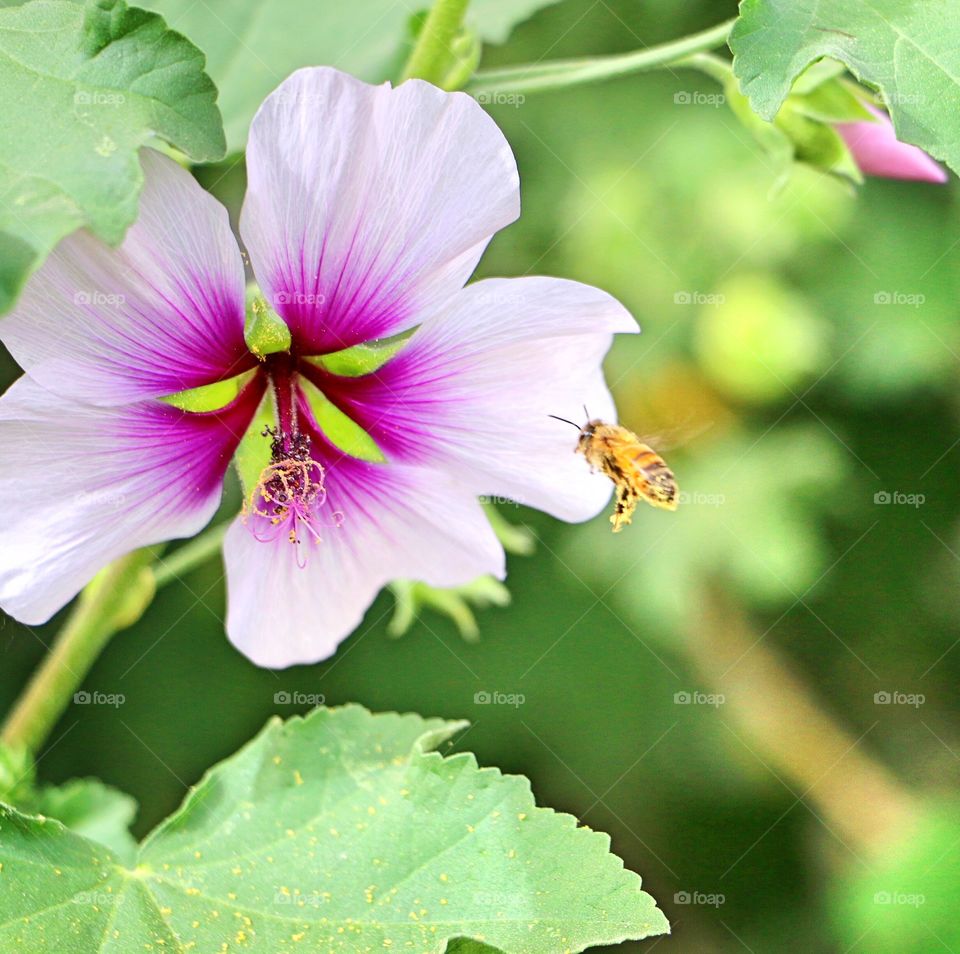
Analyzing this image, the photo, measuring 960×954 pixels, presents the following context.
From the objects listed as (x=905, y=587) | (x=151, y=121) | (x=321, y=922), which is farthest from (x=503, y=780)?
(x=905, y=587)

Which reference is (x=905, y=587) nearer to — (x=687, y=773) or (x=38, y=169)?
(x=687, y=773)

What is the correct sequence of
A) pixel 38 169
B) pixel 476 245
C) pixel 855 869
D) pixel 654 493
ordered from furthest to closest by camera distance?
pixel 855 869 < pixel 654 493 < pixel 476 245 < pixel 38 169

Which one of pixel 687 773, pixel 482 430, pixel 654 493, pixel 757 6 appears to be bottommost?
pixel 687 773

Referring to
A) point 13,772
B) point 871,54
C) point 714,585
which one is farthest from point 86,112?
point 714,585

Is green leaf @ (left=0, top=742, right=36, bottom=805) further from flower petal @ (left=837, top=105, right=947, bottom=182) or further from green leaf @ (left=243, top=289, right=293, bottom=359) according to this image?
flower petal @ (left=837, top=105, right=947, bottom=182)

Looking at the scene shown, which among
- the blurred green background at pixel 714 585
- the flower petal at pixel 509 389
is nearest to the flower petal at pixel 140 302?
the flower petal at pixel 509 389

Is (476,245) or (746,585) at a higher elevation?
(476,245)
